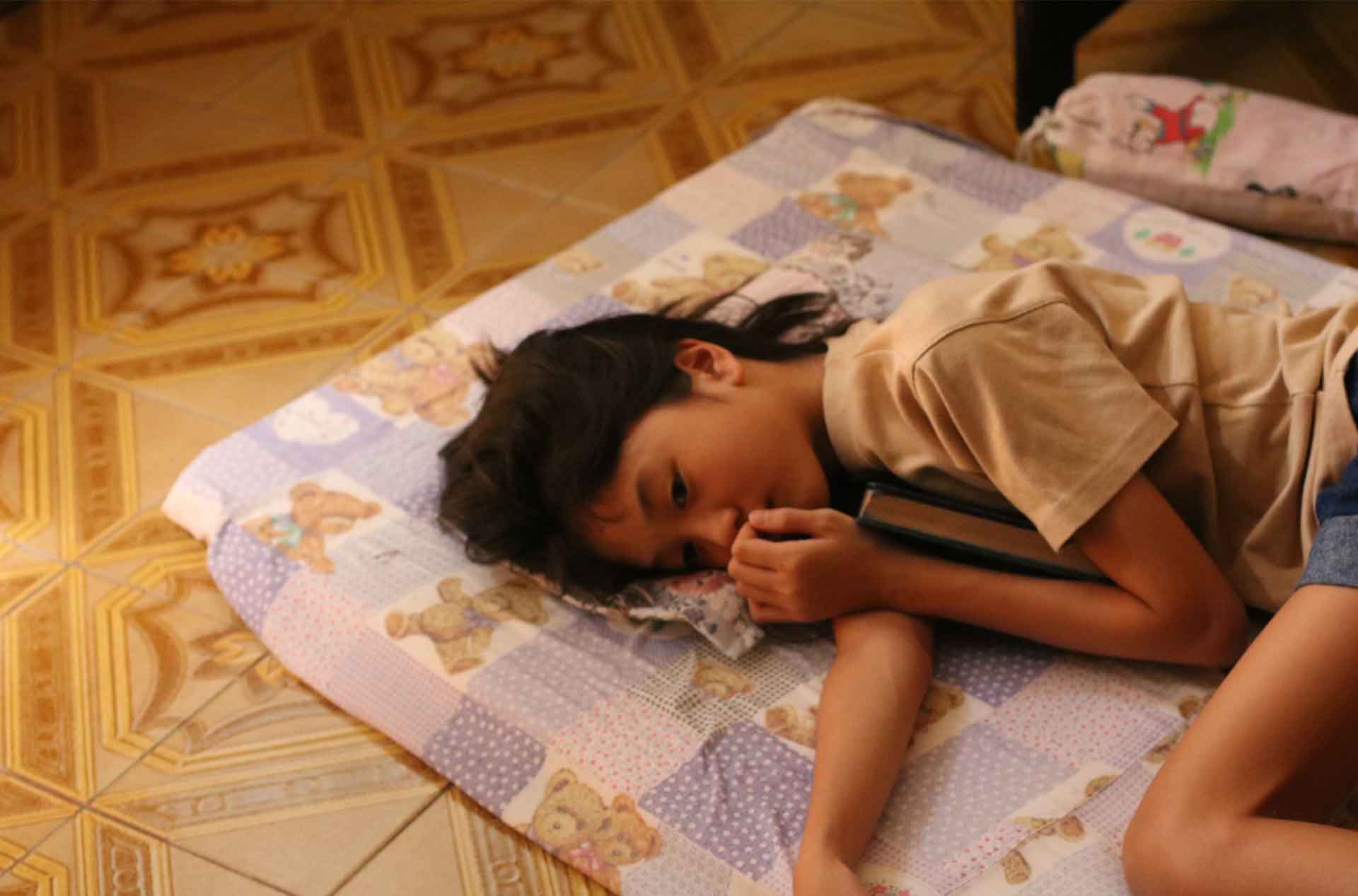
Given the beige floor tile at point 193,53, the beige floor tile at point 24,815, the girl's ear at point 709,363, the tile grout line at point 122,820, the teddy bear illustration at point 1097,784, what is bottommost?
the teddy bear illustration at point 1097,784

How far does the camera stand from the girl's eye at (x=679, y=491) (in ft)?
3.70

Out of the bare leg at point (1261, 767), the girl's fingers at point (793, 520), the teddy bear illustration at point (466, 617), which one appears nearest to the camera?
the bare leg at point (1261, 767)

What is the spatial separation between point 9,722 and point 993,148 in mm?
1324

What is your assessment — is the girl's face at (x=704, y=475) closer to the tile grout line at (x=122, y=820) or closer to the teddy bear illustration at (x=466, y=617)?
the teddy bear illustration at (x=466, y=617)

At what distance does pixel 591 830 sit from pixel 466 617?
0.24 meters

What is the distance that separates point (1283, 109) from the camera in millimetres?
1710

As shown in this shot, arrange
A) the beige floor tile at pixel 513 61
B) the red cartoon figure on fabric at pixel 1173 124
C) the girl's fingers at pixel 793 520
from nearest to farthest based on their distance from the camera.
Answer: the girl's fingers at pixel 793 520 → the red cartoon figure on fabric at pixel 1173 124 → the beige floor tile at pixel 513 61

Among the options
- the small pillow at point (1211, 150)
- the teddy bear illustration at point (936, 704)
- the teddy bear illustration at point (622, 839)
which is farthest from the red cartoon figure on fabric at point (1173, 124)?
the teddy bear illustration at point (622, 839)

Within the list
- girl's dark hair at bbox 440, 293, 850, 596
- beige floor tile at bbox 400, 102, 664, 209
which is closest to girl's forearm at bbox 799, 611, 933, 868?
girl's dark hair at bbox 440, 293, 850, 596

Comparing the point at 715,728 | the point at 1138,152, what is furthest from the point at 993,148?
the point at 715,728

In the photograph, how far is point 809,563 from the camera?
113cm

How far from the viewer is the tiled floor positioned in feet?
3.88

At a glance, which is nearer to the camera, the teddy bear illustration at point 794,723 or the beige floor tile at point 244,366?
the teddy bear illustration at point 794,723

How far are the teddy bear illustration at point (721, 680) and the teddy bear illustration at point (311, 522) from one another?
37 cm
